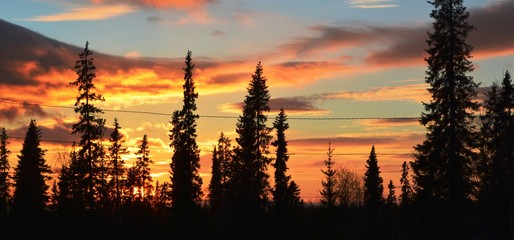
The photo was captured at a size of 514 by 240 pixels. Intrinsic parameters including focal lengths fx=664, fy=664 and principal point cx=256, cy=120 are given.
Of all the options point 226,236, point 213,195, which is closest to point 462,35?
point 226,236

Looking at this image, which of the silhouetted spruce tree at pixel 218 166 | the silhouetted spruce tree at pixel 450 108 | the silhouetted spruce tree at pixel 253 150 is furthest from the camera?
the silhouetted spruce tree at pixel 218 166

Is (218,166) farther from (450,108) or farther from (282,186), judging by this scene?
(450,108)

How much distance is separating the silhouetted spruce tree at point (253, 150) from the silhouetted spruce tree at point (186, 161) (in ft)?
13.7

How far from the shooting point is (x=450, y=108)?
4659 centimetres

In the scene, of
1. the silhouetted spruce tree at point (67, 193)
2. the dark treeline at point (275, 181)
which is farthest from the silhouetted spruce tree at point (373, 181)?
the silhouetted spruce tree at point (67, 193)

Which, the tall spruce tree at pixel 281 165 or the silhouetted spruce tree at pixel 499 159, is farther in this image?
the tall spruce tree at pixel 281 165

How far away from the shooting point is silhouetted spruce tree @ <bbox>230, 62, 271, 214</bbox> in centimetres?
6375

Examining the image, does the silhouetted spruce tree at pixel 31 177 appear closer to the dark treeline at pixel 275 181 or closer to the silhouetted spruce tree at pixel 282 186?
the dark treeline at pixel 275 181

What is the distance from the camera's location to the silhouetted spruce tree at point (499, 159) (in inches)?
1882

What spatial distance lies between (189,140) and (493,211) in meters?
28.7

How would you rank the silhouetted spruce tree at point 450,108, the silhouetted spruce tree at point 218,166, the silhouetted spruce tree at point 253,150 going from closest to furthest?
1. the silhouetted spruce tree at point 450,108
2. the silhouetted spruce tree at point 253,150
3. the silhouetted spruce tree at point 218,166

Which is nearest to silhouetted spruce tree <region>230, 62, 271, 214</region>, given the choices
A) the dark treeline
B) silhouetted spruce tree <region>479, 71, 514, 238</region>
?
the dark treeline

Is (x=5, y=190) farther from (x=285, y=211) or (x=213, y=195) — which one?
(x=285, y=211)

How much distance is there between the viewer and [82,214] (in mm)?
58031
